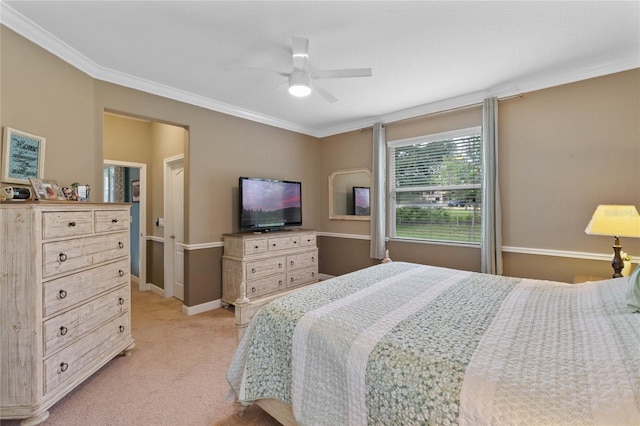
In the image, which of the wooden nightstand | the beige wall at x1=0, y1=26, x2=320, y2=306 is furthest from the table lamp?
the beige wall at x1=0, y1=26, x2=320, y2=306

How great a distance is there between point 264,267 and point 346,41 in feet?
8.76

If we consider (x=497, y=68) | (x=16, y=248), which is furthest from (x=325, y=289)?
(x=497, y=68)

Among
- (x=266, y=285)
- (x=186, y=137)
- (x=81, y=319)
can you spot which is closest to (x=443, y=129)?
(x=266, y=285)

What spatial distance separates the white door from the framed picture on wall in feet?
2.77

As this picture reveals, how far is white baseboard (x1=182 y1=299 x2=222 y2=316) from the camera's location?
3441 millimetres

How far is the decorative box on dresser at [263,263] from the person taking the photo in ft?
11.3

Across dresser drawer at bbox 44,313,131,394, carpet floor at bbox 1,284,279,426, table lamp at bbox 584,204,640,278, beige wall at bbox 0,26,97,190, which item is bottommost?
carpet floor at bbox 1,284,279,426

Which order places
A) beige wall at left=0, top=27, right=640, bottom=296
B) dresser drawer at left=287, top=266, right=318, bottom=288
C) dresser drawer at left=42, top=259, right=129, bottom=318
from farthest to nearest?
dresser drawer at left=287, top=266, right=318, bottom=288 → beige wall at left=0, top=27, right=640, bottom=296 → dresser drawer at left=42, top=259, right=129, bottom=318

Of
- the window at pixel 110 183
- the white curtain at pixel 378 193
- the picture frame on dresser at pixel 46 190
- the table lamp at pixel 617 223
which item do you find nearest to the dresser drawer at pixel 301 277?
the white curtain at pixel 378 193

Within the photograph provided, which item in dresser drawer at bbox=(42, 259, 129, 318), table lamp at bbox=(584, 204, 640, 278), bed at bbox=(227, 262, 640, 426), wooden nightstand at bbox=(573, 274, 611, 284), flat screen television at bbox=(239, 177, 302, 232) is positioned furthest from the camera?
flat screen television at bbox=(239, 177, 302, 232)

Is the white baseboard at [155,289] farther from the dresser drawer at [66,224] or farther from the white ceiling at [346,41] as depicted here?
the white ceiling at [346,41]

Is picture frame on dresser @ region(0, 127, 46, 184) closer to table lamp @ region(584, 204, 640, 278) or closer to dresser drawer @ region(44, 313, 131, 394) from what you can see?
dresser drawer @ region(44, 313, 131, 394)

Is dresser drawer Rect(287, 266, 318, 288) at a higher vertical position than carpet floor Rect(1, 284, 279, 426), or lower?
higher

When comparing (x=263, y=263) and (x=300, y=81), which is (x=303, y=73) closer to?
(x=300, y=81)
